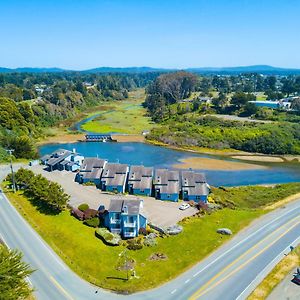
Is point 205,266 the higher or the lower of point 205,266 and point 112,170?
the lower

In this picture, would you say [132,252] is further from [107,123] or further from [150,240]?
[107,123]

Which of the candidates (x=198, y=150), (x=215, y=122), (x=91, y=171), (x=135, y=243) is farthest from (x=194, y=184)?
(x=215, y=122)

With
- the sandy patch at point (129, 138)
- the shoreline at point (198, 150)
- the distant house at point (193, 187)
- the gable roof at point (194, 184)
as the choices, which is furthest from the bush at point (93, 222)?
the sandy patch at point (129, 138)

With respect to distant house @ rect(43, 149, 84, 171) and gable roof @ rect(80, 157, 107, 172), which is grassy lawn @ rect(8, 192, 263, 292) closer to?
gable roof @ rect(80, 157, 107, 172)

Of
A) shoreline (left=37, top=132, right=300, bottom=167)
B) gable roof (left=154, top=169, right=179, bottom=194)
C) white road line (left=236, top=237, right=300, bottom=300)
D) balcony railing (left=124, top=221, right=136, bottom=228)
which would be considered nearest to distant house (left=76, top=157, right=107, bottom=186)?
gable roof (left=154, top=169, right=179, bottom=194)

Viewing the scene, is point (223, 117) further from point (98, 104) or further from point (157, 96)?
point (98, 104)

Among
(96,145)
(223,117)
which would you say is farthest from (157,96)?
(96,145)
